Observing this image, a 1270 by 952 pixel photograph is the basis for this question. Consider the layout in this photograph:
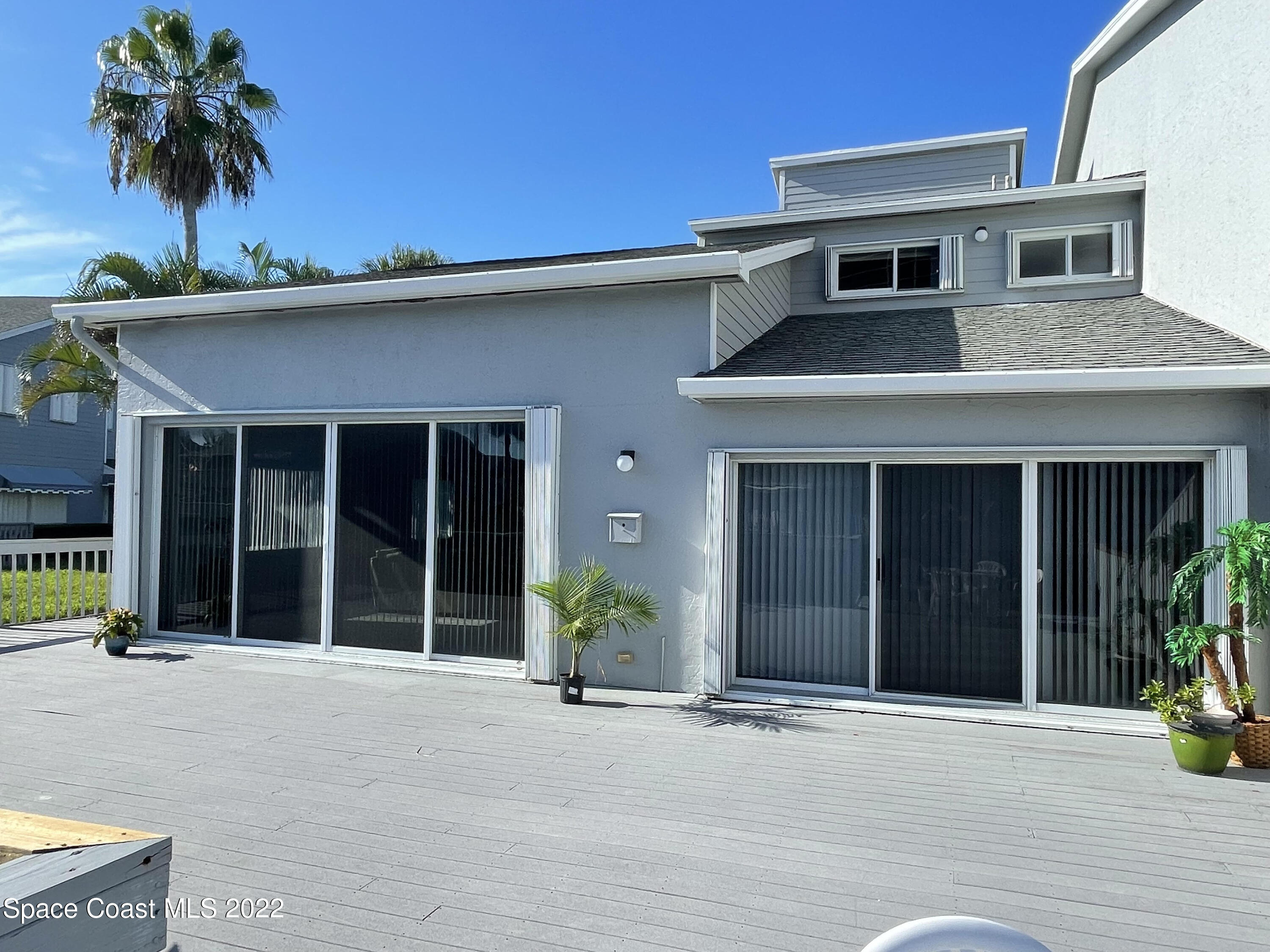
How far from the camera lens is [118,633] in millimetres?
8320

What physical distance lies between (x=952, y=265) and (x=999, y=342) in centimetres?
261

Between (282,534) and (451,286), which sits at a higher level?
(451,286)

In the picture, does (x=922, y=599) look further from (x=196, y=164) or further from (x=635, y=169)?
(x=196, y=164)

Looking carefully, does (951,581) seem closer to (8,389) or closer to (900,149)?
(900,149)

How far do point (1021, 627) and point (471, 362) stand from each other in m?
5.31

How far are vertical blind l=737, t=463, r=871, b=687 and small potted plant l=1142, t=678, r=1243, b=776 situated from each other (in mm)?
2169

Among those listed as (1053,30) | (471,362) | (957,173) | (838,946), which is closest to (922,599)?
(838,946)

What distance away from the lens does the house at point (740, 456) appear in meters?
6.27

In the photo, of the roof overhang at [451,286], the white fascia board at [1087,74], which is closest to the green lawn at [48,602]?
the roof overhang at [451,286]

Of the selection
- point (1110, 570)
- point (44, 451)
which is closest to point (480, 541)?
point (1110, 570)

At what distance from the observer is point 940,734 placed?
5.96m

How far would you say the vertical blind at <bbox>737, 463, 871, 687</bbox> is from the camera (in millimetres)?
6863

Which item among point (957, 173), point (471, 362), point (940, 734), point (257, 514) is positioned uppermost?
point (957, 173)

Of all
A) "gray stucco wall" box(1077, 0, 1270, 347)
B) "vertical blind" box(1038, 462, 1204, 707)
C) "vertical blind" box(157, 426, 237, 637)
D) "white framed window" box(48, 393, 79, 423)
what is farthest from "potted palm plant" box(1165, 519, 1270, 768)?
"white framed window" box(48, 393, 79, 423)
